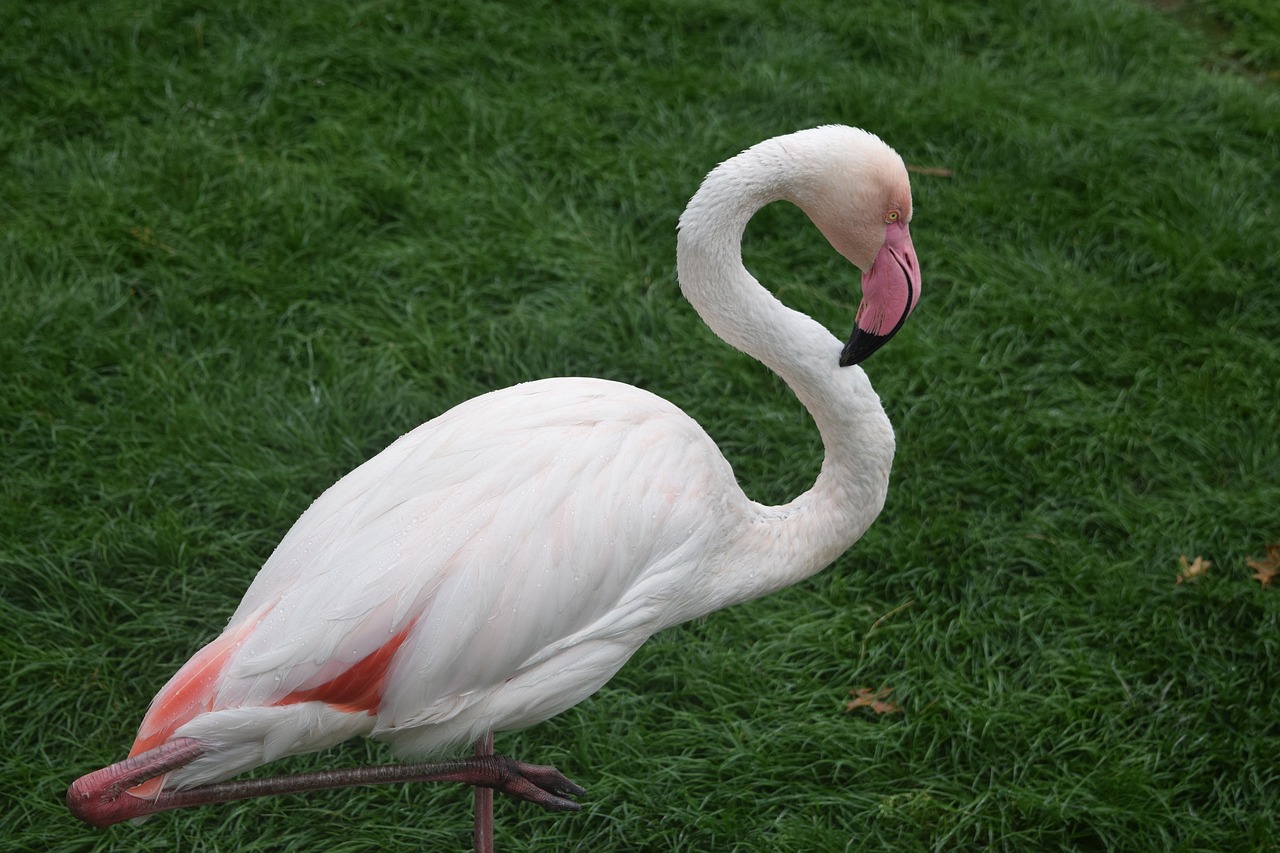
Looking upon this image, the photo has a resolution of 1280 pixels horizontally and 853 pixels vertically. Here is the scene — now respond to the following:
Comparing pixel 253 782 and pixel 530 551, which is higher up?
pixel 530 551

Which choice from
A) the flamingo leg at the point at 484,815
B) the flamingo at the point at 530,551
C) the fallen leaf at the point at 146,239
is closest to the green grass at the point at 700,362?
the fallen leaf at the point at 146,239

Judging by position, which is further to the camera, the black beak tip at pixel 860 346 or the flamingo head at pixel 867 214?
the black beak tip at pixel 860 346

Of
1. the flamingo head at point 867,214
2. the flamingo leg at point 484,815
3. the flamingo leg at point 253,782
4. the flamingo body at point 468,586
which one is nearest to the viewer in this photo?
the flamingo leg at point 253,782

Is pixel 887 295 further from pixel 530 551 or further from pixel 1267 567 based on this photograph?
pixel 1267 567

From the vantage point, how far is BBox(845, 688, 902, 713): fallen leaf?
139 inches

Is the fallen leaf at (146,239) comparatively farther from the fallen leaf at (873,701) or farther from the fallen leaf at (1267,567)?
the fallen leaf at (1267,567)

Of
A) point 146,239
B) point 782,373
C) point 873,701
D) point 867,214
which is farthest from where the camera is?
point 146,239

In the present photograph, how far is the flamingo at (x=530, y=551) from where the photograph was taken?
8.05 feet

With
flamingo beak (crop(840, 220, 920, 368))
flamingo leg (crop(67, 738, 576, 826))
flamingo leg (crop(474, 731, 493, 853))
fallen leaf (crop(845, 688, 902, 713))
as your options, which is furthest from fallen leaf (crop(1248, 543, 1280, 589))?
flamingo leg (crop(474, 731, 493, 853))

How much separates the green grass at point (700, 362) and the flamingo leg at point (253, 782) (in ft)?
1.38

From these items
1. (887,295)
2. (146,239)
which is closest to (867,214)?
(887,295)

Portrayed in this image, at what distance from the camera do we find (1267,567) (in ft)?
12.6

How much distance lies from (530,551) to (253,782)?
77 centimetres

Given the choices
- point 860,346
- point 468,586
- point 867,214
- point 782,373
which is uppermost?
point 867,214
